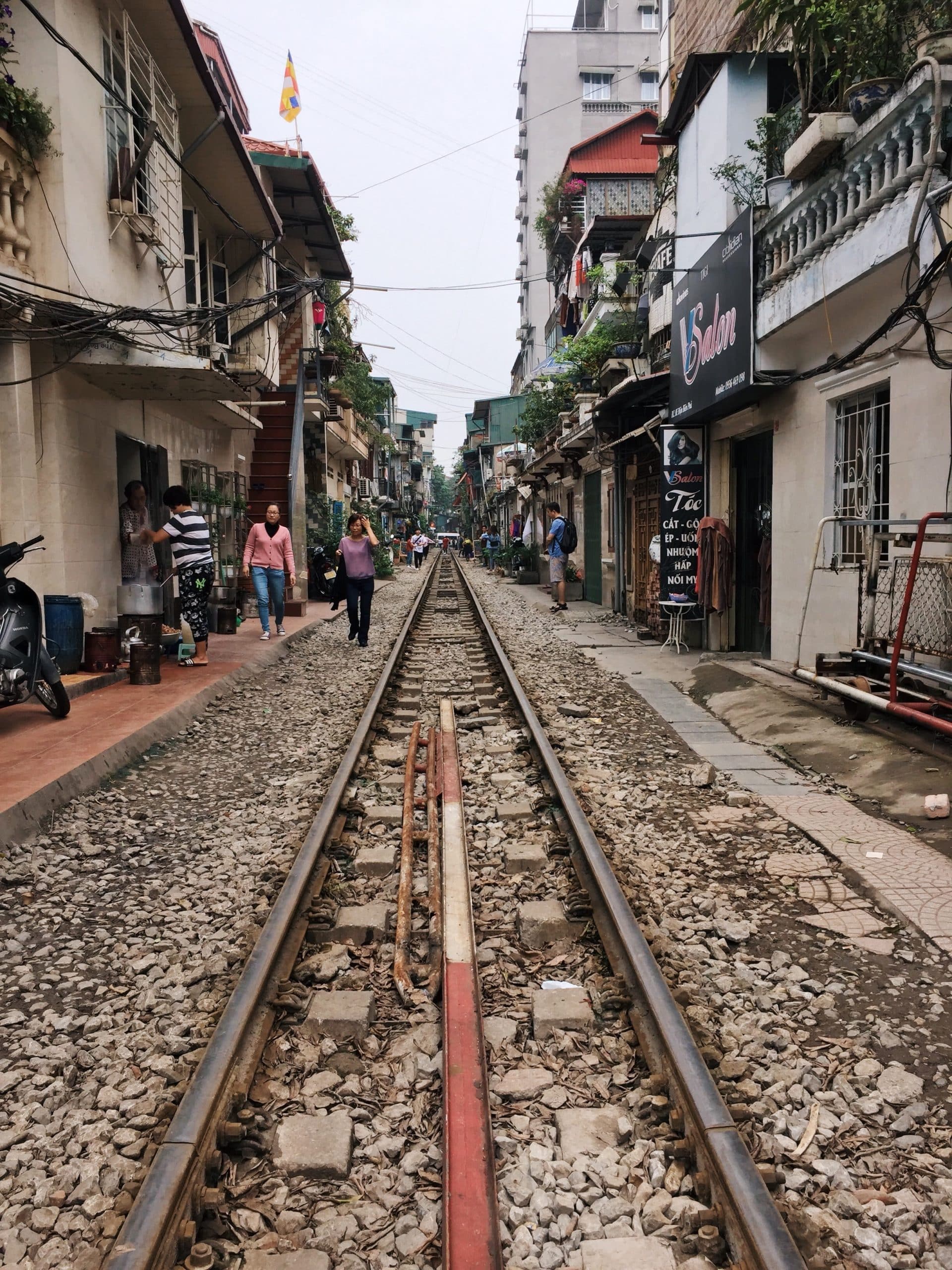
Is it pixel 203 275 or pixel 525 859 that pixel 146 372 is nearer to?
pixel 525 859

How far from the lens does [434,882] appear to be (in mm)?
4344

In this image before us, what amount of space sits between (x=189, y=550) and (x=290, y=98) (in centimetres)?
935

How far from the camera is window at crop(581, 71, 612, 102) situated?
4656 centimetres

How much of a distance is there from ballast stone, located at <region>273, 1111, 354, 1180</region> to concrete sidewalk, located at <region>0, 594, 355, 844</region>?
116 inches

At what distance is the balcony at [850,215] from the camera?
640 cm

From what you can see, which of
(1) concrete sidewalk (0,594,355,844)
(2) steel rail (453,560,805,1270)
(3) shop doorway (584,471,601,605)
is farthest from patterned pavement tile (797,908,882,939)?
(3) shop doorway (584,471,601,605)

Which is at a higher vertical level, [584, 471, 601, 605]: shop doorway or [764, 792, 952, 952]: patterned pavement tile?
[584, 471, 601, 605]: shop doorway

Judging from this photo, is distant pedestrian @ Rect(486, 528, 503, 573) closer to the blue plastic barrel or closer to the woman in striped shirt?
the woman in striped shirt

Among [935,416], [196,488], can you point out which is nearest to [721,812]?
[935,416]

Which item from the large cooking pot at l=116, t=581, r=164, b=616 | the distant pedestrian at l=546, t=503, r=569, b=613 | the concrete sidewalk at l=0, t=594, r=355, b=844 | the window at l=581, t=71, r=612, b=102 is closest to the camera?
the concrete sidewalk at l=0, t=594, r=355, b=844

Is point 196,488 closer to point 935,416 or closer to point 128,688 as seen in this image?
point 128,688

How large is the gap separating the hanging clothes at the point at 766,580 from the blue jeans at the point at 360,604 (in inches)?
201

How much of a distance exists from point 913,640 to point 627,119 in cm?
2817

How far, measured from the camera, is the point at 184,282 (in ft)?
42.9
